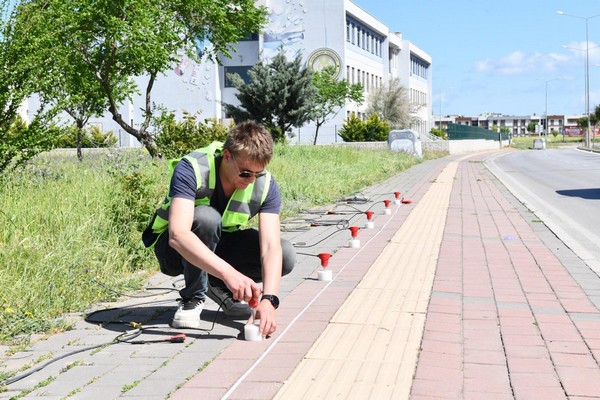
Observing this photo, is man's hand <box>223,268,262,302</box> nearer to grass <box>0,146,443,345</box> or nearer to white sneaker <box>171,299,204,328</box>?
white sneaker <box>171,299,204,328</box>

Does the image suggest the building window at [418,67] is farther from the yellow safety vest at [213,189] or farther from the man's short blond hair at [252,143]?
the man's short blond hair at [252,143]

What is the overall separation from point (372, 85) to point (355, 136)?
56.1 feet

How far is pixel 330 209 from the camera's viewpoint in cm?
1473

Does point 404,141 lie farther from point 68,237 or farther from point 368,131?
point 68,237

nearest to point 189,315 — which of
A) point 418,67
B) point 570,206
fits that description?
point 570,206

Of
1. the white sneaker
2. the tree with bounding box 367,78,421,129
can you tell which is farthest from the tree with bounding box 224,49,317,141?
the white sneaker

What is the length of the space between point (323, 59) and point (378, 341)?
5848cm

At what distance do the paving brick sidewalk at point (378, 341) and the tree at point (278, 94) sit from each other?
35121 millimetres

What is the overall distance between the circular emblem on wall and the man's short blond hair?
2276 inches

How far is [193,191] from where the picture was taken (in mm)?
4930

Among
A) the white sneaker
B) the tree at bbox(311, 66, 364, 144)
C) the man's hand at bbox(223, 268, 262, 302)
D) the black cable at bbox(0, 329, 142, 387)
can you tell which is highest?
the tree at bbox(311, 66, 364, 144)

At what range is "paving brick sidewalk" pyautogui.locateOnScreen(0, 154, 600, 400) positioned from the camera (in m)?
4.23

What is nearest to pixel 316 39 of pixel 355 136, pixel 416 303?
pixel 355 136

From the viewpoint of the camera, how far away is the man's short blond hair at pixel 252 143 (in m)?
4.57
